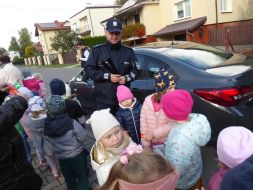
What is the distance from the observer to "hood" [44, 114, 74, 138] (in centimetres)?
293

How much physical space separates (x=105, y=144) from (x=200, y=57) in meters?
2.40

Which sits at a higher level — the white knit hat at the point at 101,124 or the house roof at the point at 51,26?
the house roof at the point at 51,26

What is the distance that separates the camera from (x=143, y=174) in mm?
1453

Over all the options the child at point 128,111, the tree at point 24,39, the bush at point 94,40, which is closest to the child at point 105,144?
the child at point 128,111

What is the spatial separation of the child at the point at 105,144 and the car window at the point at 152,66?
1789 millimetres

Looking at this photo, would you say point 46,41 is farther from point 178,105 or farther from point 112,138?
point 178,105

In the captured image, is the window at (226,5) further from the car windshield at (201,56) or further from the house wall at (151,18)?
the car windshield at (201,56)

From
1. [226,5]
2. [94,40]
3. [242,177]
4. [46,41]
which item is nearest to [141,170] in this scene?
[242,177]

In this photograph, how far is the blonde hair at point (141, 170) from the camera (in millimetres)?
1455

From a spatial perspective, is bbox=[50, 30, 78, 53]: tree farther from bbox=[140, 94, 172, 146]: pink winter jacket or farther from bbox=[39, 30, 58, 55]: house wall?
bbox=[140, 94, 172, 146]: pink winter jacket

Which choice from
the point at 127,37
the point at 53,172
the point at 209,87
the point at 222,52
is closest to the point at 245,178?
the point at 209,87

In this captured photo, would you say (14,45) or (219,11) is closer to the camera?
(219,11)

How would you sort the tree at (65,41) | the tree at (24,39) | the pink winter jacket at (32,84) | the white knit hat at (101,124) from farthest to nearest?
the tree at (24,39), the tree at (65,41), the pink winter jacket at (32,84), the white knit hat at (101,124)

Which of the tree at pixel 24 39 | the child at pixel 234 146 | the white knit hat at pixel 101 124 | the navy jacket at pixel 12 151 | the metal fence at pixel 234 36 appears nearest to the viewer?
the child at pixel 234 146
